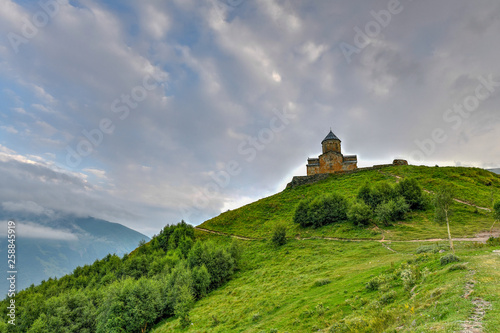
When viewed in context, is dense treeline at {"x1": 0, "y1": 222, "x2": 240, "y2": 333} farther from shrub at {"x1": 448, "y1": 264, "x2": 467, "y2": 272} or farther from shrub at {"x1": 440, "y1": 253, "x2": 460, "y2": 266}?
shrub at {"x1": 448, "y1": 264, "x2": 467, "y2": 272}

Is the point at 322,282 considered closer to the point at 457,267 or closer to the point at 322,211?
the point at 457,267

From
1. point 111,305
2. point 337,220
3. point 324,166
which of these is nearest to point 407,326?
point 111,305

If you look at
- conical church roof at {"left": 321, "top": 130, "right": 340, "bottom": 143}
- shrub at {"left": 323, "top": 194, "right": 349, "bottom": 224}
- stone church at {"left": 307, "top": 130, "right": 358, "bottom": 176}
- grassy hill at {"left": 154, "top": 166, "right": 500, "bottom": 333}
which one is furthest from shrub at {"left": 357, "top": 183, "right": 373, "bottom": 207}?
conical church roof at {"left": 321, "top": 130, "right": 340, "bottom": 143}

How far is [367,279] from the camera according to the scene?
69.1ft

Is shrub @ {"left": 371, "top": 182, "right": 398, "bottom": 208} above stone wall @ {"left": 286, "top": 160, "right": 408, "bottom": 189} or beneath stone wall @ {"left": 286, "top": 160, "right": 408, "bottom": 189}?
beneath

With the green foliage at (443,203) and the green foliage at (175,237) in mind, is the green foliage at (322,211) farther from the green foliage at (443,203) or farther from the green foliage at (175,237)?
the green foliage at (175,237)

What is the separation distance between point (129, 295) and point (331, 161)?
84.5 meters

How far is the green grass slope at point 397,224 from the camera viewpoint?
1553 inches

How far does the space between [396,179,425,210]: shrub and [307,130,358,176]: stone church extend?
44.9 metres

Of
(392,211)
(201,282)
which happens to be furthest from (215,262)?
(392,211)

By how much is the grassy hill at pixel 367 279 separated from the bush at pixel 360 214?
1.79 m

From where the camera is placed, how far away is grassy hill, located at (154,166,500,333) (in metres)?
11.0

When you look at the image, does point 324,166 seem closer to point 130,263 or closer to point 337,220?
point 337,220

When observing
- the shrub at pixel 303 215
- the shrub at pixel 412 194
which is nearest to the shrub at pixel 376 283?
the shrub at pixel 412 194
